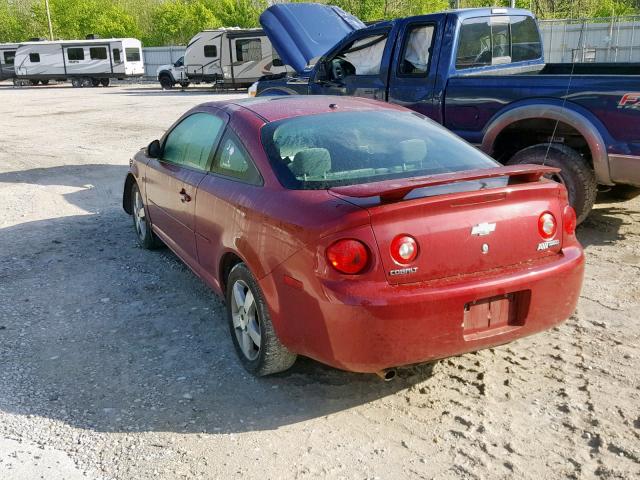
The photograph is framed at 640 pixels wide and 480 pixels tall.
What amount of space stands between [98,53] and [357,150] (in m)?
41.2

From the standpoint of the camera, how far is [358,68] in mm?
7750

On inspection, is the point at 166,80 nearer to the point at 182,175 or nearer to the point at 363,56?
the point at 363,56

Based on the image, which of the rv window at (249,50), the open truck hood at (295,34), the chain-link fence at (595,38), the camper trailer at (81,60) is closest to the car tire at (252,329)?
the open truck hood at (295,34)

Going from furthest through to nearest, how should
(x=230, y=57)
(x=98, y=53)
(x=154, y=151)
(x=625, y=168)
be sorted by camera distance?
(x=98, y=53) → (x=230, y=57) → (x=625, y=168) → (x=154, y=151)

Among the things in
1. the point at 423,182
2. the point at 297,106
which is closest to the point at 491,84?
the point at 297,106

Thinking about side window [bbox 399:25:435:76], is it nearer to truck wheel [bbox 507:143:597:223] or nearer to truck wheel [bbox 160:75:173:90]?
truck wheel [bbox 507:143:597:223]

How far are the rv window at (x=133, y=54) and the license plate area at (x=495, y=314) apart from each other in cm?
4142

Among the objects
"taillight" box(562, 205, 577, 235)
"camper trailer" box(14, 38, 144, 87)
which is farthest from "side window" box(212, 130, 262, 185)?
"camper trailer" box(14, 38, 144, 87)

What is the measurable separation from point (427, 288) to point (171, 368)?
1.75m

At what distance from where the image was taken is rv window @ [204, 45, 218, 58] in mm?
31562

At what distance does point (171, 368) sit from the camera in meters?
3.91

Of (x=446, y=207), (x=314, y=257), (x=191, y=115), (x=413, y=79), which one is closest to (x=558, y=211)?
(x=446, y=207)

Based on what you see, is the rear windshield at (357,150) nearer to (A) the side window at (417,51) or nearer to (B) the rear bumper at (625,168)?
(B) the rear bumper at (625,168)

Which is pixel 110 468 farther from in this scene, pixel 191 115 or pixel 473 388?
pixel 191 115
